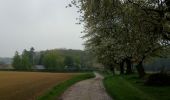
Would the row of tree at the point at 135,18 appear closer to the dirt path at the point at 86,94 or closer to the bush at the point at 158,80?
the dirt path at the point at 86,94

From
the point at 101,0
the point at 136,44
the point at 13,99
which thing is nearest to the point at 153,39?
the point at 136,44

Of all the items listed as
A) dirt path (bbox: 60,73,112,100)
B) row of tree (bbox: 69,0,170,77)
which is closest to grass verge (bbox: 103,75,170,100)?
dirt path (bbox: 60,73,112,100)

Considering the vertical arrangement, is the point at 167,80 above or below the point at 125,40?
below

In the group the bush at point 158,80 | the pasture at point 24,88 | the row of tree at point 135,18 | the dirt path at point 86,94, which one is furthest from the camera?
the bush at point 158,80

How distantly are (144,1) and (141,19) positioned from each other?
1994 mm

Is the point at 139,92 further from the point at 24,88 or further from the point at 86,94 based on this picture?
the point at 24,88

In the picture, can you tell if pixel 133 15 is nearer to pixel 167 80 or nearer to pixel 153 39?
pixel 153 39

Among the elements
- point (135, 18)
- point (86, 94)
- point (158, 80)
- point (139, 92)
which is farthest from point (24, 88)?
point (135, 18)

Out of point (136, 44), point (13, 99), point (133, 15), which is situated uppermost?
point (133, 15)

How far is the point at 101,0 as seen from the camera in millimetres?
25109

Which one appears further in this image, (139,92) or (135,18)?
(139,92)

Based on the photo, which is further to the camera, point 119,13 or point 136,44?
point 136,44

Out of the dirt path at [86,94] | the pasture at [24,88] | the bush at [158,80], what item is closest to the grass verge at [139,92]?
the dirt path at [86,94]

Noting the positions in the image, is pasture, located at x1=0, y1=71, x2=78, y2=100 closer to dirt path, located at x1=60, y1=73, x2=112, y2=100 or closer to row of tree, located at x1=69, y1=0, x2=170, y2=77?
dirt path, located at x1=60, y1=73, x2=112, y2=100
